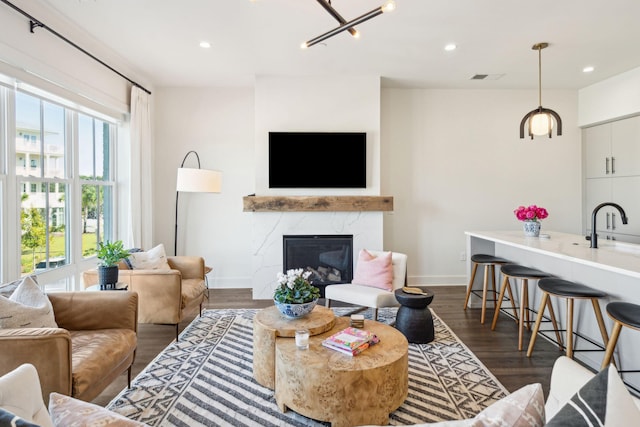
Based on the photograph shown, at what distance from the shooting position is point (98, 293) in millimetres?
2326

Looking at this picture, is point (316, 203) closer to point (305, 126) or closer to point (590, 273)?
point (305, 126)

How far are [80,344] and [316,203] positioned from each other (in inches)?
112

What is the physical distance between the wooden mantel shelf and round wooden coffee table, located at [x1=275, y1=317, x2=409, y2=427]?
245 centimetres

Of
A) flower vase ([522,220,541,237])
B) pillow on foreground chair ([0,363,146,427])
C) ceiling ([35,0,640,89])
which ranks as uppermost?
ceiling ([35,0,640,89])

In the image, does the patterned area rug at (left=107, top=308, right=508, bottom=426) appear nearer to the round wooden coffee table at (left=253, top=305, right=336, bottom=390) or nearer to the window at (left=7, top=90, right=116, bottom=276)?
the round wooden coffee table at (left=253, top=305, right=336, bottom=390)

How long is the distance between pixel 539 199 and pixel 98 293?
5498 millimetres

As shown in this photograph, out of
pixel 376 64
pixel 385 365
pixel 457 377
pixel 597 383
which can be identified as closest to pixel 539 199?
pixel 376 64

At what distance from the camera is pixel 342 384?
184 centimetres

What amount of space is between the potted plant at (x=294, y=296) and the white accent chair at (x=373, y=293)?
93 cm

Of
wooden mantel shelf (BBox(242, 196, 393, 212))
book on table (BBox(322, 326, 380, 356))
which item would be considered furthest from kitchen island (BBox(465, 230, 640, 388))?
book on table (BBox(322, 326, 380, 356))

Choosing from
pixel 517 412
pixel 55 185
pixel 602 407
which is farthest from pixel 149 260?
pixel 602 407

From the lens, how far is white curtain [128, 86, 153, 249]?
165 inches

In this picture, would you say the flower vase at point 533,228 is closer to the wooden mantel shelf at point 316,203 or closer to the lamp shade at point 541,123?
the lamp shade at point 541,123

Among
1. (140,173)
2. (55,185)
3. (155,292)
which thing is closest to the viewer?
(155,292)
